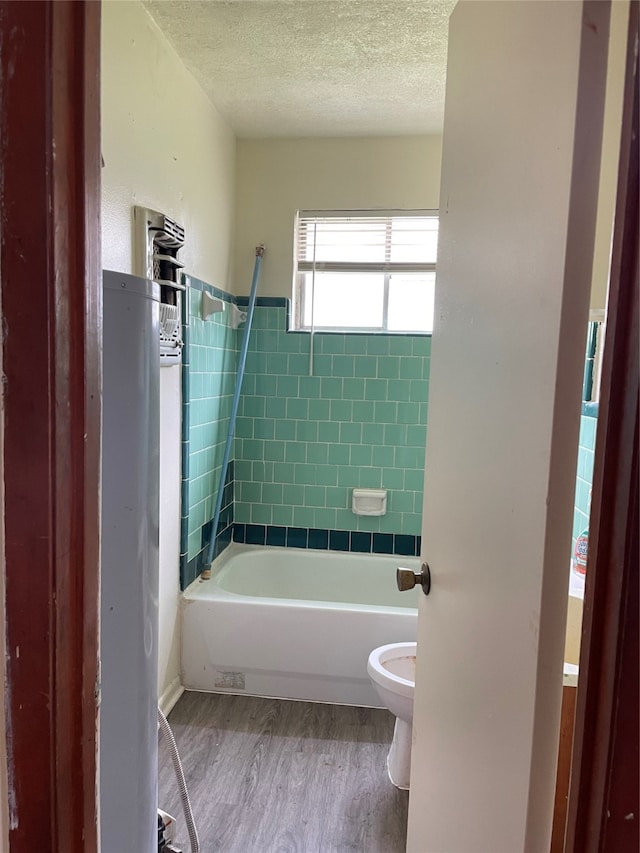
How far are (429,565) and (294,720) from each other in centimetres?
147

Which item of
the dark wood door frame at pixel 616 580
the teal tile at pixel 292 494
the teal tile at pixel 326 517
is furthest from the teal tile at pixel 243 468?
the dark wood door frame at pixel 616 580

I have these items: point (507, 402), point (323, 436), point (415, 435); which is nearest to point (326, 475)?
point (323, 436)

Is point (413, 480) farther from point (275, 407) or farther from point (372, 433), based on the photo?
point (275, 407)

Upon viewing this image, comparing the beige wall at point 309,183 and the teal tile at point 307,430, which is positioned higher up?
the beige wall at point 309,183

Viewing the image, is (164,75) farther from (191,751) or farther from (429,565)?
(191,751)

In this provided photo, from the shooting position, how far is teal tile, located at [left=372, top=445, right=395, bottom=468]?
2986mm

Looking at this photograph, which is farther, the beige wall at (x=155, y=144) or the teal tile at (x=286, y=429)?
the teal tile at (x=286, y=429)

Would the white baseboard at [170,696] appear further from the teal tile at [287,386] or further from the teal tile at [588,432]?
the teal tile at [588,432]

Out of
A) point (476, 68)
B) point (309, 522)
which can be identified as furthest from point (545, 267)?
point (309, 522)

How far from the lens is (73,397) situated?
1.96ft

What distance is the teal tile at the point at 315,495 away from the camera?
3.05 metres

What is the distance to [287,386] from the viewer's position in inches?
119

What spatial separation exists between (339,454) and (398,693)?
146cm

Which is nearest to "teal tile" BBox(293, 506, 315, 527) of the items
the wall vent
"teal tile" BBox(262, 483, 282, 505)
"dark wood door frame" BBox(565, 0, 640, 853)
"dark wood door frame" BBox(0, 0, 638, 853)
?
"teal tile" BBox(262, 483, 282, 505)
